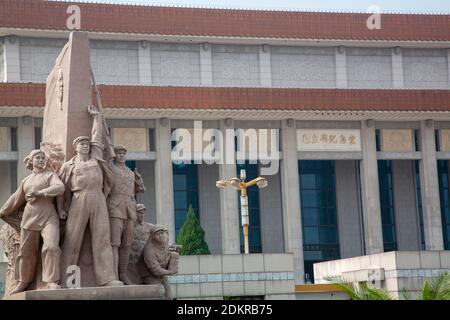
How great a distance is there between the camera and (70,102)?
13961mm

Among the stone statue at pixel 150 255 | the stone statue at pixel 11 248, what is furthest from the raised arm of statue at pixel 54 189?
the stone statue at pixel 150 255

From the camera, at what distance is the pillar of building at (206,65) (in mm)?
43562

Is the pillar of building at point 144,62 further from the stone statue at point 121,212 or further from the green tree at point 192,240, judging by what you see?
the stone statue at point 121,212

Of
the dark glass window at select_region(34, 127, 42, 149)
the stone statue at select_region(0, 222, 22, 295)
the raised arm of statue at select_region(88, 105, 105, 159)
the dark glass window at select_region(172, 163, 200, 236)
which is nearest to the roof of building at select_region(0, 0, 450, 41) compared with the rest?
the dark glass window at select_region(34, 127, 42, 149)

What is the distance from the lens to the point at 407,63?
1806 inches

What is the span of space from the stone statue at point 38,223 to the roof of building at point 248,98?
23.9 meters

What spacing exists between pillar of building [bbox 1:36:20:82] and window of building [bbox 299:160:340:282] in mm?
14027

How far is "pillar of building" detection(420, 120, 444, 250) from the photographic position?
137 ft

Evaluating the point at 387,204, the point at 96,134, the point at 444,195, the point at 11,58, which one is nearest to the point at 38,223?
the point at 96,134

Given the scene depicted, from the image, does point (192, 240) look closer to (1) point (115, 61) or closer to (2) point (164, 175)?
(2) point (164, 175)

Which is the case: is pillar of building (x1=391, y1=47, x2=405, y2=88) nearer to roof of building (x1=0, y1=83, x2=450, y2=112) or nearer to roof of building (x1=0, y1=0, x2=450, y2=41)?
roof of building (x1=0, y1=0, x2=450, y2=41)

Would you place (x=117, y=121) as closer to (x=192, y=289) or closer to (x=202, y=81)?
(x=202, y=81)

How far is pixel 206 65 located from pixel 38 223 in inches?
1226
